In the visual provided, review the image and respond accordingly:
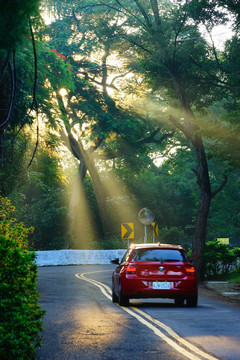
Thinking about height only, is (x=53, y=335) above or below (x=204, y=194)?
below

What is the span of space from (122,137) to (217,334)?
122 ft

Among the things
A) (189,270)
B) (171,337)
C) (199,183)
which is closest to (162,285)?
(189,270)

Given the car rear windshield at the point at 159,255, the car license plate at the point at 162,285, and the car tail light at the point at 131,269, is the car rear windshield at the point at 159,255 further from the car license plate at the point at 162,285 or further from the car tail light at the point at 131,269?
the car license plate at the point at 162,285

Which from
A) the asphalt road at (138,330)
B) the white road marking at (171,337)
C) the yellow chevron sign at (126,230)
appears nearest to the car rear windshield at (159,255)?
the asphalt road at (138,330)

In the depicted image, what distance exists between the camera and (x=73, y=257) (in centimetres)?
4500

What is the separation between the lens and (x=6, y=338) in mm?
7727

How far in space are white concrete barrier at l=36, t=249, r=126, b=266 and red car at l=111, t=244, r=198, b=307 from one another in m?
27.1

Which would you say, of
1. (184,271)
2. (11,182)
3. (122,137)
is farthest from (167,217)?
(184,271)

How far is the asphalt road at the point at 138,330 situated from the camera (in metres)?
9.30

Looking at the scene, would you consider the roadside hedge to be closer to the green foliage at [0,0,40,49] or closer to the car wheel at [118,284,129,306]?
the green foliage at [0,0,40,49]

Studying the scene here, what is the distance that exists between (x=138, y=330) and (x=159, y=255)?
16.2ft

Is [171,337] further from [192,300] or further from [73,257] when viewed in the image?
[73,257]

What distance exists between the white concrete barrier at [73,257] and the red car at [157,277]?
27086mm

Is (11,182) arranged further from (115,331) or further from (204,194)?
(115,331)
